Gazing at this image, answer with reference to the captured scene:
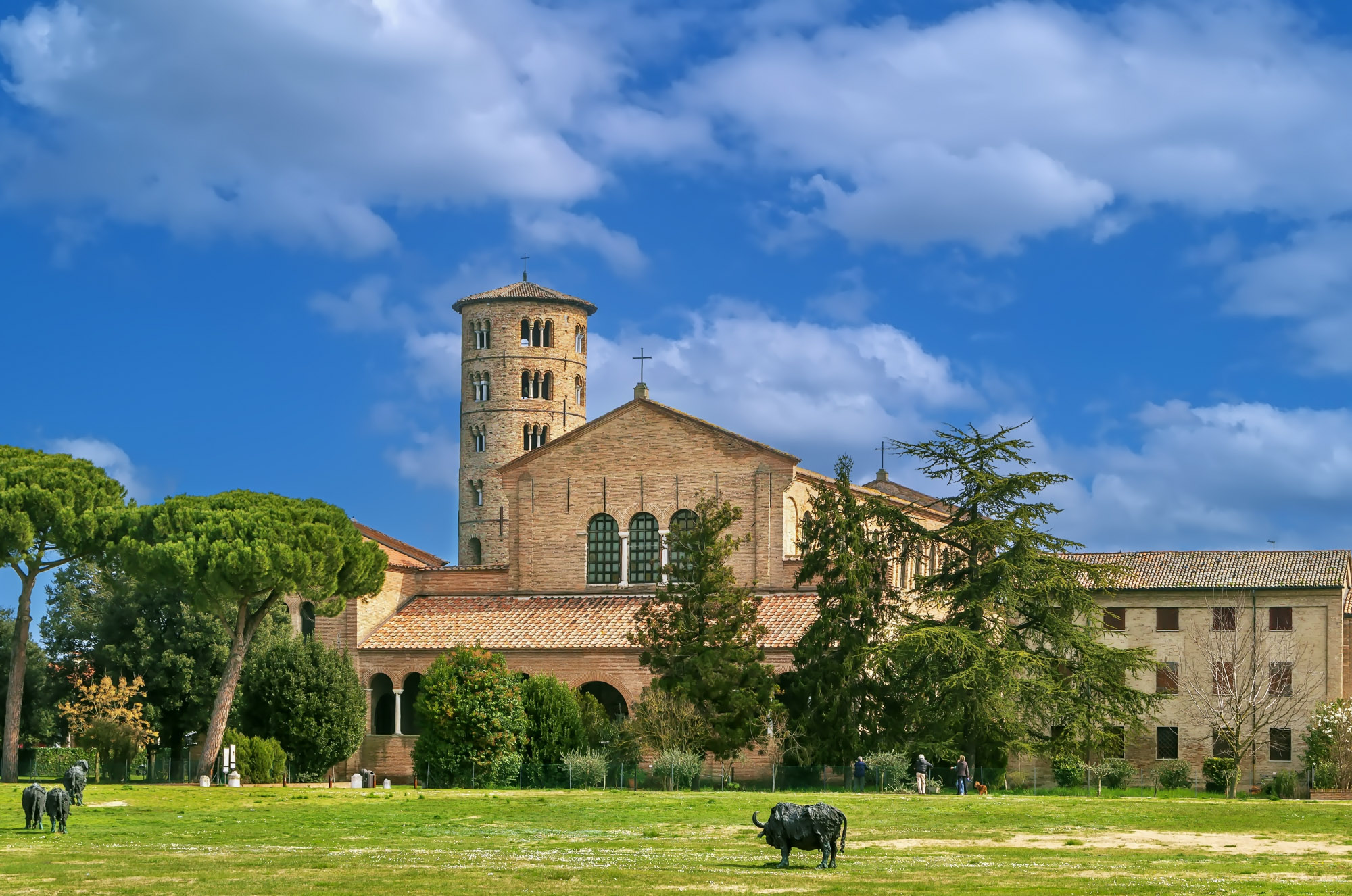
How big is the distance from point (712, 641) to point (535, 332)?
5020 cm

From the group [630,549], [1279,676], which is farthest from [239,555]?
[1279,676]

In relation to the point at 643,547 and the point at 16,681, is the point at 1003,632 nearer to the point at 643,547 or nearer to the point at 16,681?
the point at 643,547

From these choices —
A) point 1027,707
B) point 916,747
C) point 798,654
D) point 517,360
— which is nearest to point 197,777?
point 798,654

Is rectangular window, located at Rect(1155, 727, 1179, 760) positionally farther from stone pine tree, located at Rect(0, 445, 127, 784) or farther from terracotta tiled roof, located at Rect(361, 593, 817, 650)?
stone pine tree, located at Rect(0, 445, 127, 784)

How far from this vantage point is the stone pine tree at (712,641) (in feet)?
141

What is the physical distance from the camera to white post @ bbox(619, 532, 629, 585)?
5441cm

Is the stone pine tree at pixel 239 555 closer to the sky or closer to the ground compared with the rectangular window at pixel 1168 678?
closer to the sky

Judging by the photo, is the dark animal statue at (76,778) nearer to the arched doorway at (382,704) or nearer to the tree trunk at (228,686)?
the tree trunk at (228,686)

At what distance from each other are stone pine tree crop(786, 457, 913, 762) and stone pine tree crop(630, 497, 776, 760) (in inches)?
53.7

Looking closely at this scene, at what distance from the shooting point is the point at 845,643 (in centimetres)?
4384

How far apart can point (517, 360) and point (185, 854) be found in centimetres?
6915

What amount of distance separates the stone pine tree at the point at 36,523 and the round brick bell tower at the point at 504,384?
43757mm

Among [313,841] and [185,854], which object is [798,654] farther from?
[185,854]

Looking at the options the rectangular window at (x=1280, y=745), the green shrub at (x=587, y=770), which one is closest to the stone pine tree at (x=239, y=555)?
the green shrub at (x=587, y=770)
